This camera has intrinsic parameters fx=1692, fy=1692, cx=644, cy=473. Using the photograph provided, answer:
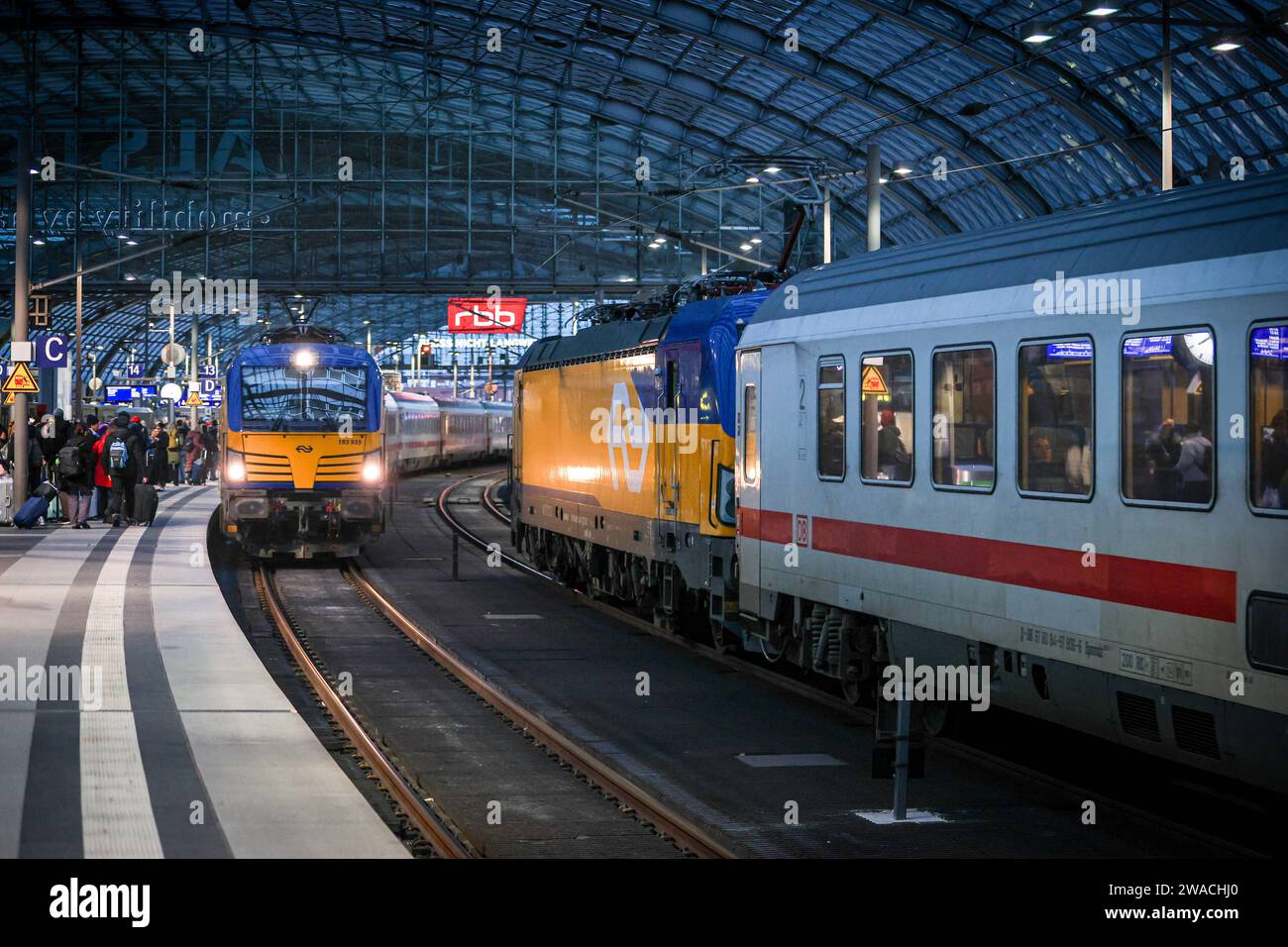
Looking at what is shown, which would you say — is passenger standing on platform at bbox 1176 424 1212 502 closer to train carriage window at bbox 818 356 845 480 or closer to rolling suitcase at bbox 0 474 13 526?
train carriage window at bbox 818 356 845 480

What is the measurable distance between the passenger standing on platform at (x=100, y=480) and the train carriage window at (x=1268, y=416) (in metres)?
25.8

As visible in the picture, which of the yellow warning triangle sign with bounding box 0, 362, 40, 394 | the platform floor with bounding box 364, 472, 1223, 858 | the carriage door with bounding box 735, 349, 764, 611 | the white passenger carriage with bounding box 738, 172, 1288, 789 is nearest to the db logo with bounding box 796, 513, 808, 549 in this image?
the white passenger carriage with bounding box 738, 172, 1288, 789

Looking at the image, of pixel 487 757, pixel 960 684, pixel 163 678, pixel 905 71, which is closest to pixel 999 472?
pixel 960 684

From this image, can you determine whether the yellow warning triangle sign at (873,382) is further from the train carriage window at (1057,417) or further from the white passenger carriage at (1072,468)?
the train carriage window at (1057,417)

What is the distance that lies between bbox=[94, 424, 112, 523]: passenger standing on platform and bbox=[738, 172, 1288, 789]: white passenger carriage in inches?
797

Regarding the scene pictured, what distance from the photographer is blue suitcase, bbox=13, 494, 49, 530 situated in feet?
101

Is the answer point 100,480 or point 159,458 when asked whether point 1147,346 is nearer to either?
point 100,480

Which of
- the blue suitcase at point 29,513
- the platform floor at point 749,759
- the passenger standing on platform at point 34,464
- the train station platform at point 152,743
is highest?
the passenger standing on platform at point 34,464

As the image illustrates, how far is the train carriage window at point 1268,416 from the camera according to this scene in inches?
327

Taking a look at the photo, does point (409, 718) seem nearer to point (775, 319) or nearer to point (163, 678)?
point (163, 678)

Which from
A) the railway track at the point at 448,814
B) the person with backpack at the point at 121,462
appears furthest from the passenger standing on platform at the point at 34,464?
the railway track at the point at 448,814

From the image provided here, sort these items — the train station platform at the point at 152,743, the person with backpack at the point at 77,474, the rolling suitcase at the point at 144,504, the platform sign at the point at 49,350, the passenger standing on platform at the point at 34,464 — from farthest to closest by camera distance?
the passenger standing on platform at the point at 34,464, the rolling suitcase at the point at 144,504, the platform sign at the point at 49,350, the person with backpack at the point at 77,474, the train station platform at the point at 152,743

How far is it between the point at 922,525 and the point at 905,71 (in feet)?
117

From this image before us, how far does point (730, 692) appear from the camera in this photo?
15891 mm
